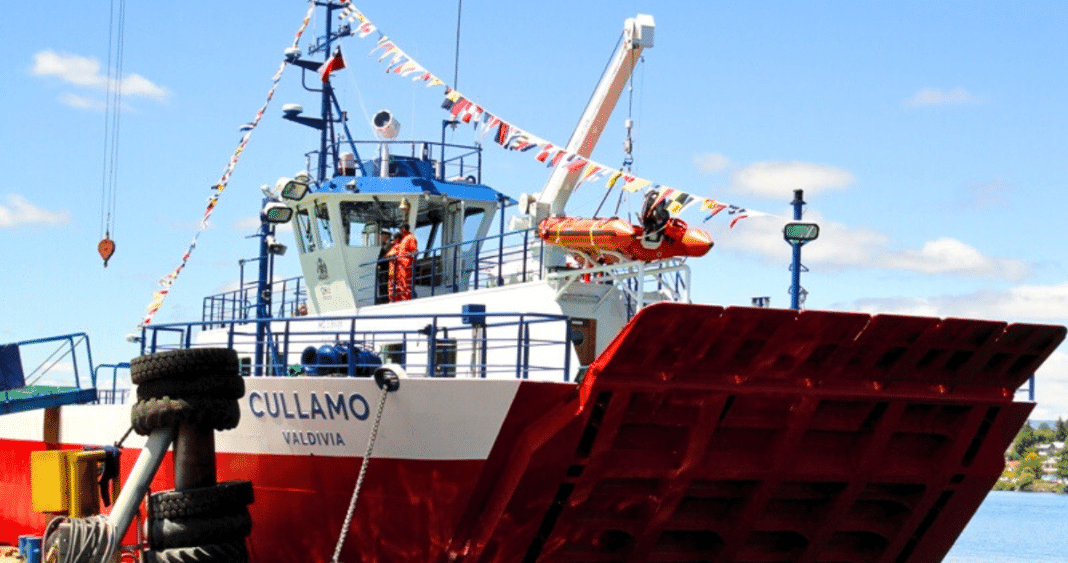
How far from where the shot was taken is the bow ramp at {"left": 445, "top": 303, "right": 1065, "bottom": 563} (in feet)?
43.5

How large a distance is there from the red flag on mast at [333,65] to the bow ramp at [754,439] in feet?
35.6

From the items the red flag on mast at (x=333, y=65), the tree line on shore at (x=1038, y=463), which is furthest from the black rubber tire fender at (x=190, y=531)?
the tree line on shore at (x=1038, y=463)

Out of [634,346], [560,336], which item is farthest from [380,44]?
[634,346]

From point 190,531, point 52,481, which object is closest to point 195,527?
point 190,531

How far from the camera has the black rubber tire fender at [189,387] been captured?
45.4 ft

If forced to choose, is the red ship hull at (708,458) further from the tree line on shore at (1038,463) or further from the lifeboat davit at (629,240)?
the tree line on shore at (1038,463)

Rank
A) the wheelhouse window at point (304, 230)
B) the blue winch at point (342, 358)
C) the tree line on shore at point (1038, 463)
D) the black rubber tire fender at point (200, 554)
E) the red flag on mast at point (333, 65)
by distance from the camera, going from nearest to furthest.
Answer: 1. the black rubber tire fender at point (200, 554)
2. the blue winch at point (342, 358)
3. the wheelhouse window at point (304, 230)
4. the red flag on mast at point (333, 65)
5. the tree line on shore at point (1038, 463)

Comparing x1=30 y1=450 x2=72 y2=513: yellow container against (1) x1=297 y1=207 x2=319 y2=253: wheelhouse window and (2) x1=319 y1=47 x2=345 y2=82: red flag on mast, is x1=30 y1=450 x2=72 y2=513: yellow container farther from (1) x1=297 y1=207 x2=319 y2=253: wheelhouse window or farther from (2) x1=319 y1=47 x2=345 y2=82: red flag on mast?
(2) x1=319 y1=47 x2=345 y2=82: red flag on mast

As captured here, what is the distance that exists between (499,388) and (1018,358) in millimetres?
5443

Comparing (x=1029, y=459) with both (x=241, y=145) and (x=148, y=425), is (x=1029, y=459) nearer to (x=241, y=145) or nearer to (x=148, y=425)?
(x=241, y=145)

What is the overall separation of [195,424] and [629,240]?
5.59m

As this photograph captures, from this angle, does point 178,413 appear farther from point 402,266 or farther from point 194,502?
point 402,266

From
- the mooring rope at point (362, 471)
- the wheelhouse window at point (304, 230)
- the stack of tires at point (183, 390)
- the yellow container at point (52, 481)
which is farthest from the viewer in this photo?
the wheelhouse window at point (304, 230)

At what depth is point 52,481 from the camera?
15.0 m
